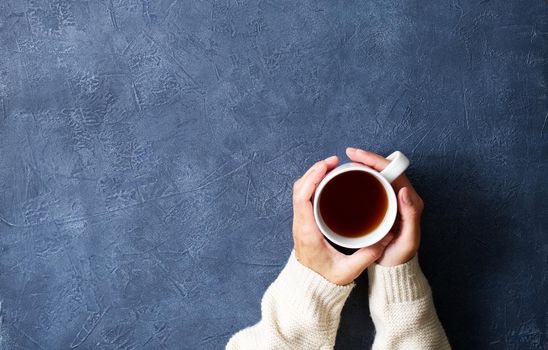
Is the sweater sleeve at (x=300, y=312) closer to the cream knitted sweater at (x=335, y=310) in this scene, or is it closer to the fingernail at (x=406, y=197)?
the cream knitted sweater at (x=335, y=310)

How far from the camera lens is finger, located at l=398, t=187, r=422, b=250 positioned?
89cm

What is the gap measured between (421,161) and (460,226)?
13cm

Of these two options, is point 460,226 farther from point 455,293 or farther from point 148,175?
point 148,175

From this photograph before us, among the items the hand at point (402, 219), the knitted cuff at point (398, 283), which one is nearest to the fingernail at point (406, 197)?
the hand at point (402, 219)

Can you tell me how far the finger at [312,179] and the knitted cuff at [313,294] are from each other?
4.5 inches

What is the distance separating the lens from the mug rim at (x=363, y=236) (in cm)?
86

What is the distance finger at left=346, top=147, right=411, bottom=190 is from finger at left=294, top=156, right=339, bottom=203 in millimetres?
36

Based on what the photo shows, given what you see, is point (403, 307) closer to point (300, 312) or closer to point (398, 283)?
point (398, 283)

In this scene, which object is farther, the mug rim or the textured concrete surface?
the textured concrete surface

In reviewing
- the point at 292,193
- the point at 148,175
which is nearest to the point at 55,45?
the point at 148,175

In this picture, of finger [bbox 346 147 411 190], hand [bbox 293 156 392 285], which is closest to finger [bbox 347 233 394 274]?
hand [bbox 293 156 392 285]

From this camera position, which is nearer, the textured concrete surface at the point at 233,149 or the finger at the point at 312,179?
the finger at the point at 312,179

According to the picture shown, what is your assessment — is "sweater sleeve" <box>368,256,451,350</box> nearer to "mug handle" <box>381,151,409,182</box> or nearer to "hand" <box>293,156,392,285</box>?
"hand" <box>293,156,392,285</box>

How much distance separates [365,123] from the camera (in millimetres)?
1030
